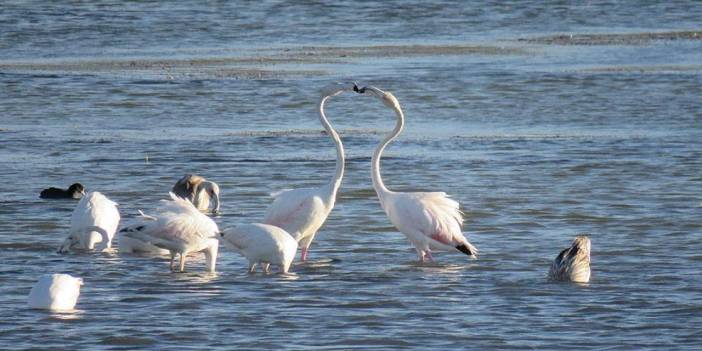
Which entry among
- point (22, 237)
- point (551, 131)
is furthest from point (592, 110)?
point (22, 237)

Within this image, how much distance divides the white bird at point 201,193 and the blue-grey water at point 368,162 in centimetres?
19

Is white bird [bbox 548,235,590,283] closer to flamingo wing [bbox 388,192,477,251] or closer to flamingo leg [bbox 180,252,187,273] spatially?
flamingo wing [bbox 388,192,477,251]

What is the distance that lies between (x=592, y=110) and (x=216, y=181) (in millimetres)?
6097

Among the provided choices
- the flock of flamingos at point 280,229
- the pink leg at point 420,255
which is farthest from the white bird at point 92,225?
the pink leg at point 420,255

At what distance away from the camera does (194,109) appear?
1900cm

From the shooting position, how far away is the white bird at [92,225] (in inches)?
428

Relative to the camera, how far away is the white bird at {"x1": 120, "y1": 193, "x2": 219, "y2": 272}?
10055 mm

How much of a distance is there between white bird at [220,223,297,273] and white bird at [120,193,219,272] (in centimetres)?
12

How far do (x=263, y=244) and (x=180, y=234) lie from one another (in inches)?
21.5

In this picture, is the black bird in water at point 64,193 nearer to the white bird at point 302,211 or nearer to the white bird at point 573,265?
the white bird at point 302,211

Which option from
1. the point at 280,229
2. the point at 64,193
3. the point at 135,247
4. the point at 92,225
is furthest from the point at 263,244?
the point at 64,193

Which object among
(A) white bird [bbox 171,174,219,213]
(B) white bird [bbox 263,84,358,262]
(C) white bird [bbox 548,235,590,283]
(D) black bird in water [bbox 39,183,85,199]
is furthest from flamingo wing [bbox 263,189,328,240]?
(D) black bird in water [bbox 39,183,85,199]

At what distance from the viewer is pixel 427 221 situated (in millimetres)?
10703

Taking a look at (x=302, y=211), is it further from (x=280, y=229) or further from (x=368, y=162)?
(x=368, y=162)
